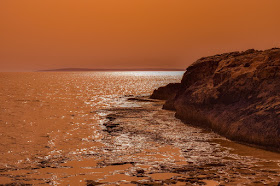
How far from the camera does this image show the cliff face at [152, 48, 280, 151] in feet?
35.3

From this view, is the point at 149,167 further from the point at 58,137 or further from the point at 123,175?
the point at 58,137

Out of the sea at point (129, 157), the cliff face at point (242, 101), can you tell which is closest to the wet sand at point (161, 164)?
the sea at point (129, 157)

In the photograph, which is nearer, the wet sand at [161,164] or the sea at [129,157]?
the wet sand at [161,164]

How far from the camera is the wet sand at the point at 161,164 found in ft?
23.6

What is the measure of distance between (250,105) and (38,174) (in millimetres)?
9186

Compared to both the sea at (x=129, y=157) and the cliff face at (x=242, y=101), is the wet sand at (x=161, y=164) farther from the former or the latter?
the cliff face at (x=242, y=101)

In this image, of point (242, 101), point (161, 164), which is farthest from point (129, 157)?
point (242, 101)

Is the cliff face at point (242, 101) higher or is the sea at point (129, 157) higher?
the cliff face at point (242, 101)

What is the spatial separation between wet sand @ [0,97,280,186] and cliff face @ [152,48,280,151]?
77 cm

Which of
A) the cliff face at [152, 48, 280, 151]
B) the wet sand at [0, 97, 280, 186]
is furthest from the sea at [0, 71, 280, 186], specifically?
the cliff face at [152, 48, 280, 151]

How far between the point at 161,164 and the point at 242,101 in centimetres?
651

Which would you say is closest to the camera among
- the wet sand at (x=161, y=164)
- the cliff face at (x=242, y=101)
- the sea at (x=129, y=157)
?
the wet sand at (x=161, y=164)

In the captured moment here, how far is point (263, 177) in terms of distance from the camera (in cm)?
724

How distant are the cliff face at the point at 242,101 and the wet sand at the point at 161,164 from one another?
2.54ft
